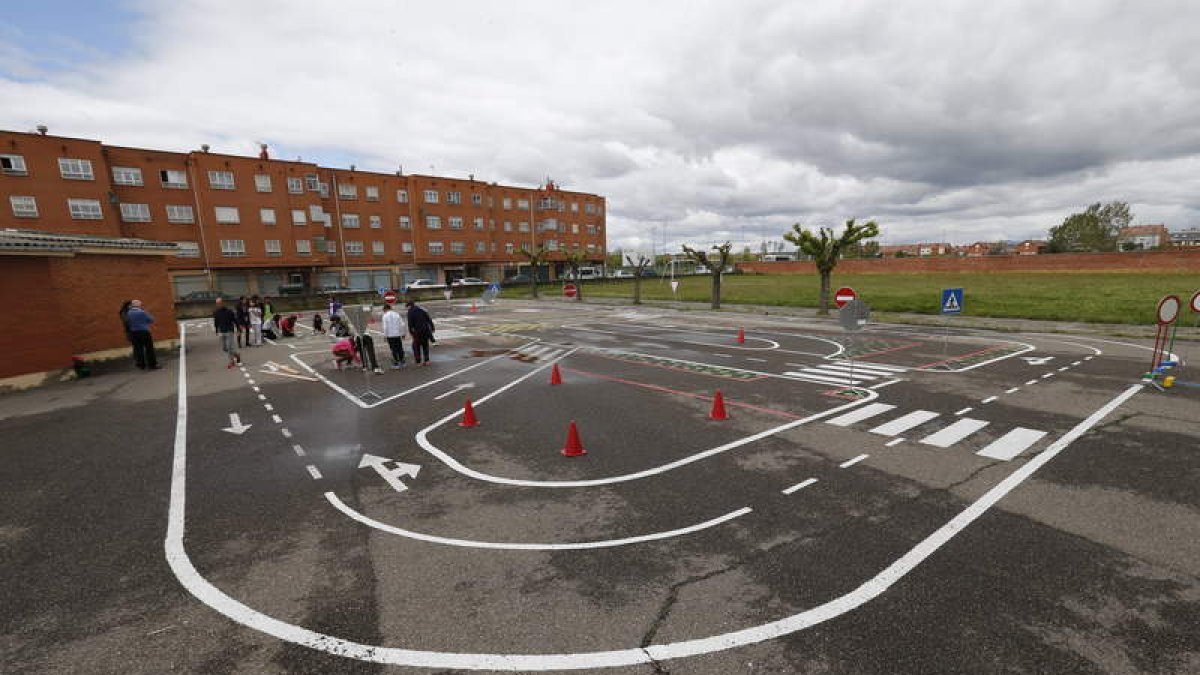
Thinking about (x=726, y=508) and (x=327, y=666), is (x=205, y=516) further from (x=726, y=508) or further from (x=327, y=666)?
(x=726, y=508)

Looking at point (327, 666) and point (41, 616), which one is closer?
point (327, 666)

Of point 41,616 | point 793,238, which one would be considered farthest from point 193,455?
point 793,238

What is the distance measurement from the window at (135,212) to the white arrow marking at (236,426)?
1864 inches

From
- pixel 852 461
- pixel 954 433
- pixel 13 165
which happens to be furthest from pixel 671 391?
pixel 13 165

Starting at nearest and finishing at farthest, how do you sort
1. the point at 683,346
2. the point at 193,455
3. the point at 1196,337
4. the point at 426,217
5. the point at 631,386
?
the point at 193,455 → the point at 631,386 → the point at 1196,337 → the point at 683,346 → the point at 426,217

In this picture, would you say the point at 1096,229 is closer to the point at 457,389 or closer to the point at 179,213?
the point at 457,389

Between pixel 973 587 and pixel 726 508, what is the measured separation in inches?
99.6

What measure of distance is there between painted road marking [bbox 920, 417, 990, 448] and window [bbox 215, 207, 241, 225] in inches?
2278

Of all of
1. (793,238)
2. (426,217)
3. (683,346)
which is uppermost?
(426,217)

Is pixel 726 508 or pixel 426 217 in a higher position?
pixel 426 217

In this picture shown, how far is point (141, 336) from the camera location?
17.0 meters

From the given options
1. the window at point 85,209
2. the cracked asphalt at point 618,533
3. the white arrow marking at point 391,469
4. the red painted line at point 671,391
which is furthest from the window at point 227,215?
the white arrow marking at point 391,469

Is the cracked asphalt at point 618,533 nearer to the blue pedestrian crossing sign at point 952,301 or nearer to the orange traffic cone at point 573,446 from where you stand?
the orange traffic cone at point 573,446

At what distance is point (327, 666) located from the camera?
13.3 ft
